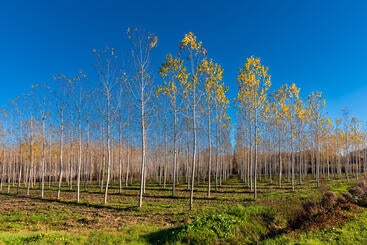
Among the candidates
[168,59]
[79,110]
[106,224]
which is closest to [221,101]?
[168,59]

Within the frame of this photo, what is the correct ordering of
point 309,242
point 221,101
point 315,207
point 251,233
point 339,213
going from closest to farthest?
1. point 309,242
2. point 251,233
3. point 339,213
4. point 315,207
5. point 221,101

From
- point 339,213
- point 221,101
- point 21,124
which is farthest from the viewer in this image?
point 21,124

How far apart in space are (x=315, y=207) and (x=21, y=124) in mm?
32869

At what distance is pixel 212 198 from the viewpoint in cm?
2320

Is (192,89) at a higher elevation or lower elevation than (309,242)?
higher

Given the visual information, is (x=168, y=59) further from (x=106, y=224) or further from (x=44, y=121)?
(x=44, y=121)

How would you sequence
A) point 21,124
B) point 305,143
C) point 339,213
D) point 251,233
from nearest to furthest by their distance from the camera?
point 251,233 < point 339,213 < point 21,124 < point 305,143

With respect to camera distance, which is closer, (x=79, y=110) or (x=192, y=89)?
(x=192, y=89)

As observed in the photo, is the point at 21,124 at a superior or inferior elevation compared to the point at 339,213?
superior

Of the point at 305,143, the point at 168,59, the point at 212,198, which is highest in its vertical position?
the point at 168,59

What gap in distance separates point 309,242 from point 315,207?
4.94m

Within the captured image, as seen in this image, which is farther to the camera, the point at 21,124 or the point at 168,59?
the point at 21,124

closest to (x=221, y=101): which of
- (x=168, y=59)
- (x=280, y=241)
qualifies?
(x=168, y=59)

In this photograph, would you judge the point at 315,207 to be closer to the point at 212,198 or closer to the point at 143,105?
the point at 212,198
